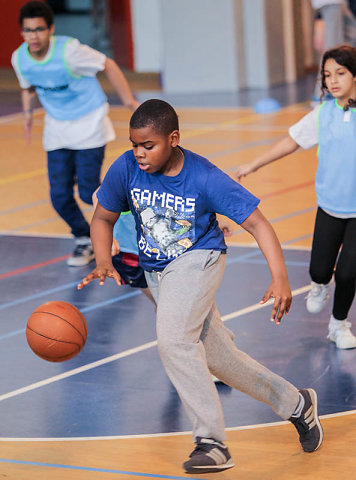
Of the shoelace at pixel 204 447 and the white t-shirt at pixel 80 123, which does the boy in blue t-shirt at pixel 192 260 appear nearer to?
the shoelace at pixel 204 447

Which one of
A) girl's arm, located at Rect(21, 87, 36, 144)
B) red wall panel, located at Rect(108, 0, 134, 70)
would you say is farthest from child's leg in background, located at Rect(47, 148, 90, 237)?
red wall panel, located at Rect(108, 0, 134, 70)

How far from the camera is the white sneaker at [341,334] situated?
6.11 metres

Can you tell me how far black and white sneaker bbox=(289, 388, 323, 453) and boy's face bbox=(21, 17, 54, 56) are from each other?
4.29 metres

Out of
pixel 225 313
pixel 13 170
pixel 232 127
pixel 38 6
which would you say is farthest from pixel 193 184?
pixel 232 127

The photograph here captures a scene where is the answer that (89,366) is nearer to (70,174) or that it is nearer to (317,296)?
(317,296)

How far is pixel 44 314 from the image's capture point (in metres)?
Result: 5.18

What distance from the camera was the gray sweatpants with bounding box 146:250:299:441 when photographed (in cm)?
434

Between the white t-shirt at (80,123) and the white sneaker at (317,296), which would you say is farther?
the white t-shirt at (80,123)

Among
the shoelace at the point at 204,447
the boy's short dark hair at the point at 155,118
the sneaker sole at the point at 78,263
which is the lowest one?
the sneaker sole at the point at 78,263

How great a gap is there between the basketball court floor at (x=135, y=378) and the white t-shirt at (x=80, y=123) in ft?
3.37

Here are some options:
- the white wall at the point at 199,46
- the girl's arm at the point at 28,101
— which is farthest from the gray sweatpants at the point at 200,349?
the white wall at the point at 199,46

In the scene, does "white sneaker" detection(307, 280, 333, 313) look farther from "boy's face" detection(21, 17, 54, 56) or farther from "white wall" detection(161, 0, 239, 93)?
"white wall" detection(161, 0, 239, 93)

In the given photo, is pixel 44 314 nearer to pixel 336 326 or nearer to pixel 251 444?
pixel 251 444

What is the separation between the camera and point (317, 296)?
20.8 ft
